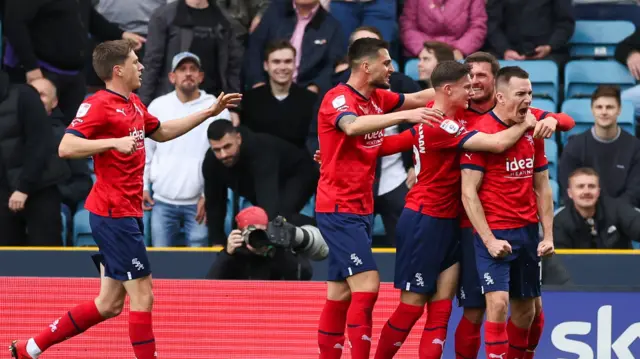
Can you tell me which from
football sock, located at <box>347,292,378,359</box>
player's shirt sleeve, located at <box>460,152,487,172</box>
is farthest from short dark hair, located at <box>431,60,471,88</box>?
football sock, located at <box>347,292,378,359</box>

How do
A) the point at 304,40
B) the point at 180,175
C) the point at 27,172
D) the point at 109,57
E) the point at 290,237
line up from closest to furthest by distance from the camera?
the point at 109,57 < the point at 290,237 < the point at 27,172 < the point at 180,175 < the point at 304,40

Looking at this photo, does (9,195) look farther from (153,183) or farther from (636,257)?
(636,257)

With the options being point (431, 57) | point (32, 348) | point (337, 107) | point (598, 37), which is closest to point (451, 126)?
point (337, 107)

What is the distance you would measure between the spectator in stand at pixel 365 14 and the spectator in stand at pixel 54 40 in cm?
224

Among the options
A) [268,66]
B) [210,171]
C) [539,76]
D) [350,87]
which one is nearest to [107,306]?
[350,87]

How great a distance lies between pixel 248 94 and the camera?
37.3 ft

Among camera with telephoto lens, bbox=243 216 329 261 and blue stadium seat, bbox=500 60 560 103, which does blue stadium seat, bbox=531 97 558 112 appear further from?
camera with telephoto lens, bbox=243 216 329 261

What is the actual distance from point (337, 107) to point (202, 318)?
2257 mm

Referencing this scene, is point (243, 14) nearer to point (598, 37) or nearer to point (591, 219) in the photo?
point (598, 37)

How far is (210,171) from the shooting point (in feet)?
36.0

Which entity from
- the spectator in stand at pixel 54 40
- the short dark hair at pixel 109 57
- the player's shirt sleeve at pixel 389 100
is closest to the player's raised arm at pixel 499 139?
the player's shirt sleeve at pixel 389 100

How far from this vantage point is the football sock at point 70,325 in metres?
8.44

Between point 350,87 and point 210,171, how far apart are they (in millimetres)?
2974

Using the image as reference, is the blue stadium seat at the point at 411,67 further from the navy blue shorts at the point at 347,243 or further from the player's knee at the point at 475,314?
the player's knee at the point at 475,314
